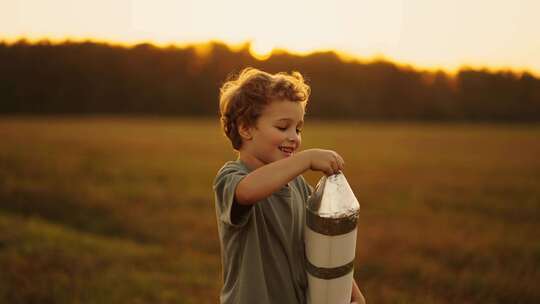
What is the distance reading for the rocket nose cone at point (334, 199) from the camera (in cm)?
203

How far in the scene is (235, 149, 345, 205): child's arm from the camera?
1.86 metres

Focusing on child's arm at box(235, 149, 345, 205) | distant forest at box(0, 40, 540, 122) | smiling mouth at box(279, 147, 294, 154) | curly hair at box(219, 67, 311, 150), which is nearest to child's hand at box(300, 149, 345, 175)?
child's arm at box(235, 149, 345, 205)

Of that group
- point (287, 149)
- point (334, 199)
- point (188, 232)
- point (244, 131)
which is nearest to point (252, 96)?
point (244, 131)

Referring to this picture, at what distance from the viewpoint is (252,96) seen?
84.4 inches

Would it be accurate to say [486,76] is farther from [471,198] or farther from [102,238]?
[102,238]

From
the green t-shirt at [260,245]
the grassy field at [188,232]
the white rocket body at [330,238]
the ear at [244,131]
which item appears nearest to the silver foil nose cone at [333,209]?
the white rocket body at [330,238]

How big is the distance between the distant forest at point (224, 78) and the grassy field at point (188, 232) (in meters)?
36.3

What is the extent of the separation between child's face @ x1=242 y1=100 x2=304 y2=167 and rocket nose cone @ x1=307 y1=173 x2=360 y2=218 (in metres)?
0.23

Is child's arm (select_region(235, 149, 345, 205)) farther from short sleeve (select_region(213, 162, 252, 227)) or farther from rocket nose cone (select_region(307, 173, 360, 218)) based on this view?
rocket nose cone (select_region(307, 173, 360, 218))

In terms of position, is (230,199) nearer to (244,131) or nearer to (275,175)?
(275,175)

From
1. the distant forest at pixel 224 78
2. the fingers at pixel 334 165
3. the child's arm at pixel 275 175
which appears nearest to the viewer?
the child's arm at pixel 275 175

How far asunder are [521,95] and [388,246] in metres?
68.2

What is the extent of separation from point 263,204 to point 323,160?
14.1 inches

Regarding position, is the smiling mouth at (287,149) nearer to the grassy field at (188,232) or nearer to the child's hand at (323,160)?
the child's hand at (323,160)
